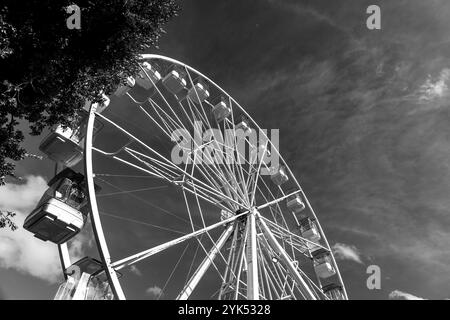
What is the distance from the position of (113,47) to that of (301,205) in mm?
15523

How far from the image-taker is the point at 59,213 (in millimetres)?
10383

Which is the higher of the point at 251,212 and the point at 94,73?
the point at 94,73

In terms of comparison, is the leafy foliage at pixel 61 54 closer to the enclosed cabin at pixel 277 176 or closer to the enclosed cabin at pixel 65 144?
the enclosed cabin at pixel 65 144

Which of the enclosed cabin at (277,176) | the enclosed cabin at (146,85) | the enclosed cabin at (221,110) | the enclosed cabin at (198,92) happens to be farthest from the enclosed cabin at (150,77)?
the enclosed cabin at (277,176)

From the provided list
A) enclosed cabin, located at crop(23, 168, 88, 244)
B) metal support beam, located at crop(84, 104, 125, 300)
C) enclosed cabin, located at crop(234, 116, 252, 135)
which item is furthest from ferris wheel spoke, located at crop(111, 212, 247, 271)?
enclosed cabin, located at crop(234, 116, 252, 135)

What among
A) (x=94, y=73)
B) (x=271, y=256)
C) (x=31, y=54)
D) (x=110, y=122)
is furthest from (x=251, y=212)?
(x=31, y=54)

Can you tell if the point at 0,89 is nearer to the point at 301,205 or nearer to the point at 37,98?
Answer: the point at 37,98

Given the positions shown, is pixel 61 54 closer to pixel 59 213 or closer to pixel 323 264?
pixel 59 213

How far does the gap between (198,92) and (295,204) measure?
8.49m

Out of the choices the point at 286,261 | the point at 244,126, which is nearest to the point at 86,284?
the point at 286,261

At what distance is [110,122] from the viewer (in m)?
11.3

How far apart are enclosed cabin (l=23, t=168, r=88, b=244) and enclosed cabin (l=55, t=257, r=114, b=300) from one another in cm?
109

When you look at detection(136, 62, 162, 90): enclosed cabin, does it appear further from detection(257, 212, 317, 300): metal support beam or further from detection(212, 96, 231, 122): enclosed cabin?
detection(257, 212, 317, 300): metal support beam
